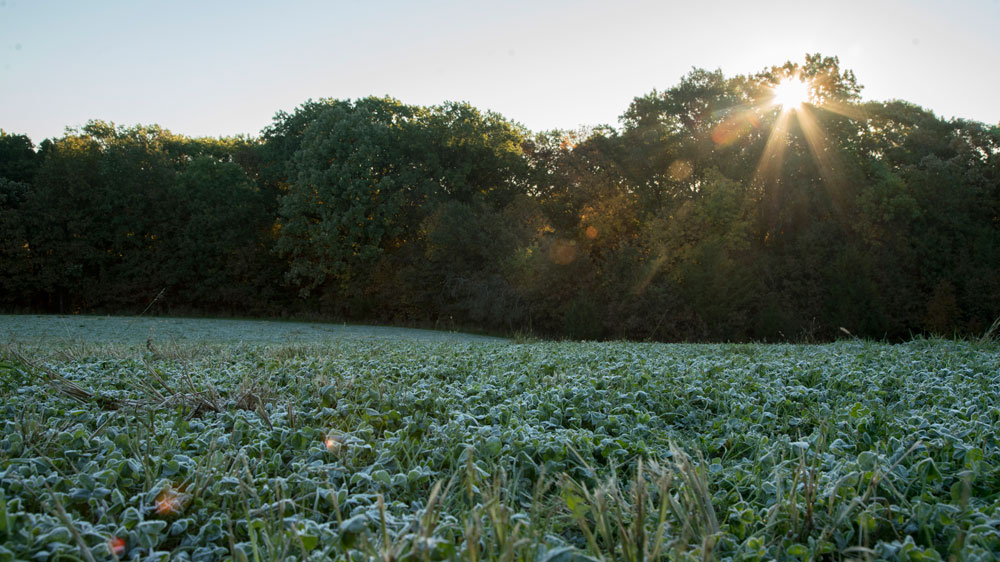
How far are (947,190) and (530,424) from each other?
28479mm

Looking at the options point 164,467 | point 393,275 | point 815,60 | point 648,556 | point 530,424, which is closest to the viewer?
point 648,556

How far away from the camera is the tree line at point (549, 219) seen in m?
23.7

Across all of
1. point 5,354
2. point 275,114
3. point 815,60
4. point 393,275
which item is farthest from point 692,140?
point 5,354

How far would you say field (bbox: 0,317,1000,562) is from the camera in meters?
1.60

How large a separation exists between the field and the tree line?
66.1 feet

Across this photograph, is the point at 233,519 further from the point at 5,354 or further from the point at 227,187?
the point at 227,187

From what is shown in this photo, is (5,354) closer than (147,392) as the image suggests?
No

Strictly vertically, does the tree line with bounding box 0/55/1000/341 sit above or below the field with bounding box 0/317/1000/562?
above

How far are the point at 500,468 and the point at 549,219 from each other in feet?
94.7

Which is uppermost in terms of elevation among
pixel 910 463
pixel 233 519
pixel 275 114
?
pixel 275 114

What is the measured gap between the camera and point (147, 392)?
3553 millimetres

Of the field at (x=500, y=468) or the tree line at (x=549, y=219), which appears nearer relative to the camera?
the field at (x=500, y=468)

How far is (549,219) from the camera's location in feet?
99.4

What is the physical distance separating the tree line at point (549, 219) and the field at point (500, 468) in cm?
2015
